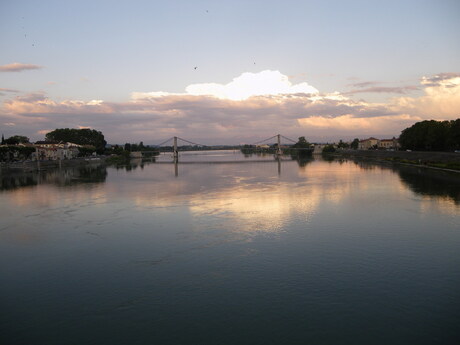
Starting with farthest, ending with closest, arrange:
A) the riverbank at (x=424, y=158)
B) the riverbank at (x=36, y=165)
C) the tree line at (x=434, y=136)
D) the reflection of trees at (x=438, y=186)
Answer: the tree line at (x=434, y=136) < the riverbank at (x=36, y=165) < the riverbank at (x=424, y=158) < the reflection of trees at (x=438, y=186)

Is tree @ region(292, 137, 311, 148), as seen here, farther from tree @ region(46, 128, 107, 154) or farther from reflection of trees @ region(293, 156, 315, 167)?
tree @ region(46, 128, 107, 154)

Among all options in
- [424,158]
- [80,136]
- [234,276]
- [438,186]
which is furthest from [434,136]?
[80,136]

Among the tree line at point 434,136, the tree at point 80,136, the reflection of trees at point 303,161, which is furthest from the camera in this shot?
the tree at point 80,136

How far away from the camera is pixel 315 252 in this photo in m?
8.85

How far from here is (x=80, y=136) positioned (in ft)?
219

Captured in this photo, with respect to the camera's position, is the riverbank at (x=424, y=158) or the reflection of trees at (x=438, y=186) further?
the riverbank at (x=424, y=158)

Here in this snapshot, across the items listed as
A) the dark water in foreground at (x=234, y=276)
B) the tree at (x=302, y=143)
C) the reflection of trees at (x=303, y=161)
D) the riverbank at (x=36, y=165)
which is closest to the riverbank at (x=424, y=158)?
the reflection of trees at (x=303, y=161)

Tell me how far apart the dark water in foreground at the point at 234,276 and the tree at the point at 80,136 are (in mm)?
53639

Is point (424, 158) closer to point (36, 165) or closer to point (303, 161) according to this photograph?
point (303, 161)

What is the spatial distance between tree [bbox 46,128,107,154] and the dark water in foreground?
5364cm

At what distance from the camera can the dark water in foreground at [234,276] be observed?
18.2 ft

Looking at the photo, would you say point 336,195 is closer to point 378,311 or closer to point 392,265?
point 392,265

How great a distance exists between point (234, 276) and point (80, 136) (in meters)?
65.7

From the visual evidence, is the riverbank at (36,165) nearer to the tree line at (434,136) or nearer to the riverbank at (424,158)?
the riverbank at (424,158)
